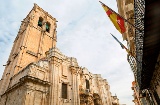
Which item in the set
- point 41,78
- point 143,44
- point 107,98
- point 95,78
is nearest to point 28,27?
point 41,78

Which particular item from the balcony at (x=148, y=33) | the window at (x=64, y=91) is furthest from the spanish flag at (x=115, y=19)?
the window at (x=64, y=91)

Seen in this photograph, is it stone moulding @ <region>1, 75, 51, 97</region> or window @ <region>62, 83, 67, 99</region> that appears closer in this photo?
stone moulding @ <region>1, 75, 51, 97</region>

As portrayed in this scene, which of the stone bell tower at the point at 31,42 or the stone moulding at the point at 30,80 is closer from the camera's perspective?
the stone moulding at the point at 30,80

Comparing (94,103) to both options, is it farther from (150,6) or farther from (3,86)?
(150,6)

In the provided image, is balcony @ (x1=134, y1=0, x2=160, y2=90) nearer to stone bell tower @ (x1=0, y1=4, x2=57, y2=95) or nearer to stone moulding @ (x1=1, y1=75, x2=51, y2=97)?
stone moulding @ (x1=1, y1=75, x2=51, y2=97)

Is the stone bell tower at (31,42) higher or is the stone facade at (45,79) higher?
the stone bell tower at (31,42)

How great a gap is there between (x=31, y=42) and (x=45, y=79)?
11.1 m

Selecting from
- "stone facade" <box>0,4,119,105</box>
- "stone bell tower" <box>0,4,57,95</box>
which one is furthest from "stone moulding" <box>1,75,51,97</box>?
"stone bell tower" <box>0,4,57,95</box>

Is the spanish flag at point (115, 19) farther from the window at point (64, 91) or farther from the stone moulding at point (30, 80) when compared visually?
the window at point (64, 91)

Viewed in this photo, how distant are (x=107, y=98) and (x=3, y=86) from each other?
57.6ft

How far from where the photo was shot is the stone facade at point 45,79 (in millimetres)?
16297

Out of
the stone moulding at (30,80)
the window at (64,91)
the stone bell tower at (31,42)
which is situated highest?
the stone bell tower at (31,42)

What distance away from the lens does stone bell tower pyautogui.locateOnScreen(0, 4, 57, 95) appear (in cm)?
2294

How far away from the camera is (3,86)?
21.9m
